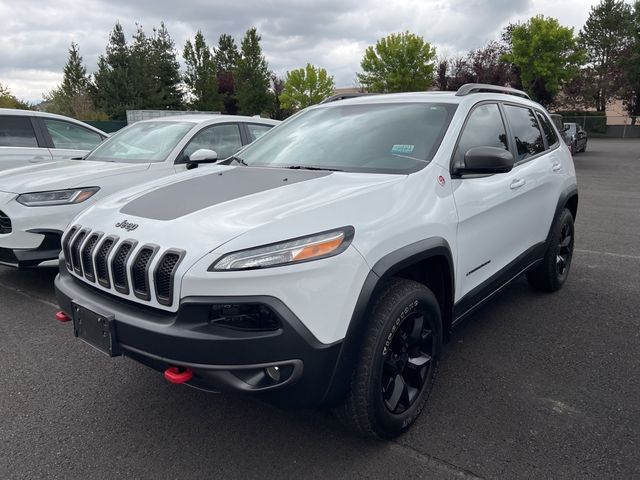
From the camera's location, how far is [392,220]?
2.30m

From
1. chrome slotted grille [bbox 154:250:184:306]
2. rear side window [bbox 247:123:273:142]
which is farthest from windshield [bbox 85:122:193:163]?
chrome slotted grille [bbox 154:250:184:306]

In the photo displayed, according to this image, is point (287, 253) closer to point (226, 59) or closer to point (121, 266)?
point (121, 266)

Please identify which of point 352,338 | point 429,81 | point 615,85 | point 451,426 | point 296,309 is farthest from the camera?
point 615,85

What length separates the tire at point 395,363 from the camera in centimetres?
218

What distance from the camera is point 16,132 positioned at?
697cm

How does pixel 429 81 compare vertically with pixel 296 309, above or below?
above

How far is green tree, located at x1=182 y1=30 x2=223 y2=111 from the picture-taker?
50.7 m

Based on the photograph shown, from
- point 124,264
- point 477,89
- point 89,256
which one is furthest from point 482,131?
point 89,256

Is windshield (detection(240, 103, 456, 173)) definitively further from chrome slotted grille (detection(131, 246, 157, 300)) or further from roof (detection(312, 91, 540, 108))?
chrome slotted grille (detection(131, 246, 157, 300))

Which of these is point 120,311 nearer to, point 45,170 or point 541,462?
point 541,462

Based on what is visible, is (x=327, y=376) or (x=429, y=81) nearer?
(x=327, y=376)

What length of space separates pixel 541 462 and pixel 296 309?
137 centimetres

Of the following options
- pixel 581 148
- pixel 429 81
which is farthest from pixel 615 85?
pixel 581 148

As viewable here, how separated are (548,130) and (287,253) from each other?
3.44 m
